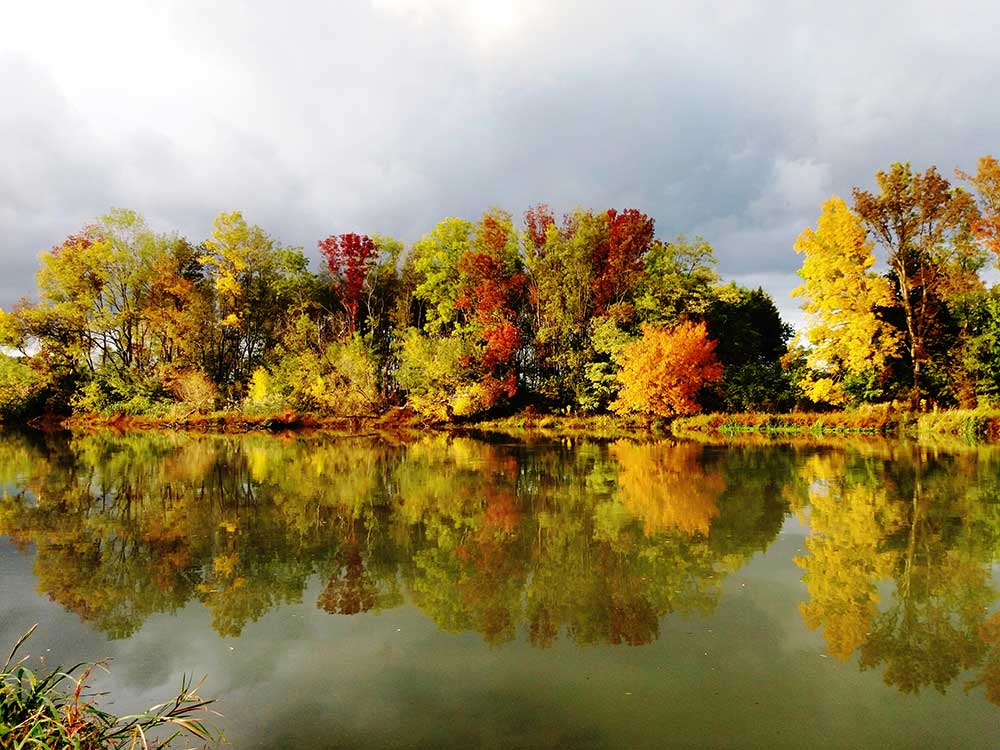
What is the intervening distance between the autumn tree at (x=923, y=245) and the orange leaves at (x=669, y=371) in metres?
8.15

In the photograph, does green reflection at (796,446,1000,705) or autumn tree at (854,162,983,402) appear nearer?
green reflection at (796,446,1000,705)

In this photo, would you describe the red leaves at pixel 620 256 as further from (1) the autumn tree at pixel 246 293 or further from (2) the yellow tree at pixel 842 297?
(1) the autumn tree at pixel 246 293

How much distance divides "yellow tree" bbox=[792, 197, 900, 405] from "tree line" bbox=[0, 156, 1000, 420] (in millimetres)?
90

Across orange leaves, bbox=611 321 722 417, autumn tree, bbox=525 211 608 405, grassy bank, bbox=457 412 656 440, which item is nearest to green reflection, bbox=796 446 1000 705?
grassy bank, bbox=457 412 656 440

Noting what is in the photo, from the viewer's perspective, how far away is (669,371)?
25.6m

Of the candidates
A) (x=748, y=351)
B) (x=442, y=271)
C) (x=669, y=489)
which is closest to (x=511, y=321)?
(x=442, y=271)

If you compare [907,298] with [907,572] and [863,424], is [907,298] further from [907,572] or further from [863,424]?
[907,572]

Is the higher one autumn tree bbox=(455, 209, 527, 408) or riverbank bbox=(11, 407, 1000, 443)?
autumn tree bbox=(455, 209, 527, 408)

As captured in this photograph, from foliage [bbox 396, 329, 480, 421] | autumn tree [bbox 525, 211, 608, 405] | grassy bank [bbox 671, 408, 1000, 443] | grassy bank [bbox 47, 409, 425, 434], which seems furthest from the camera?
autumn tree [bbox 525, 211, 608, 405]

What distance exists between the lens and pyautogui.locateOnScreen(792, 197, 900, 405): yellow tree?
24.0m

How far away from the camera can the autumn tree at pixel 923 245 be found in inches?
936

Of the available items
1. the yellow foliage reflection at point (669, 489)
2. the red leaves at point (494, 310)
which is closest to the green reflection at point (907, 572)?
the yellow foliage reflection at point (669, 489)

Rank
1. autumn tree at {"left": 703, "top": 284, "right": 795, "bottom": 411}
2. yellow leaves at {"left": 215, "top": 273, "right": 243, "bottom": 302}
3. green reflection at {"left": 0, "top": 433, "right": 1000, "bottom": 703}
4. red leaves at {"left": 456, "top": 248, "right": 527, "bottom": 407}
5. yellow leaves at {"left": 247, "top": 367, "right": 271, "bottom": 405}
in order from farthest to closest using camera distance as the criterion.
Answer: yellow leaves at {"left": 215, "top": 273, "right": 243, "bottom": 302}, yellow leaves at {"left": 247, "top": 367, "right": 271, "bottom": 405}, red leaves at {"left": 456, "top": 248, "right": 527, "bottom": 407}, autumn tree at {"left": 703, "top": 284, "right": 795, "bottom": 411}, green reflection at {"left": 0, "top": 433, "right": 1000, "bottom": 703}

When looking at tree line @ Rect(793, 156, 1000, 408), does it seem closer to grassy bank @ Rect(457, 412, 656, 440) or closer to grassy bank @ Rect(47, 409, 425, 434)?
grassy bank @ Rect(457, 412, 656, 440)
